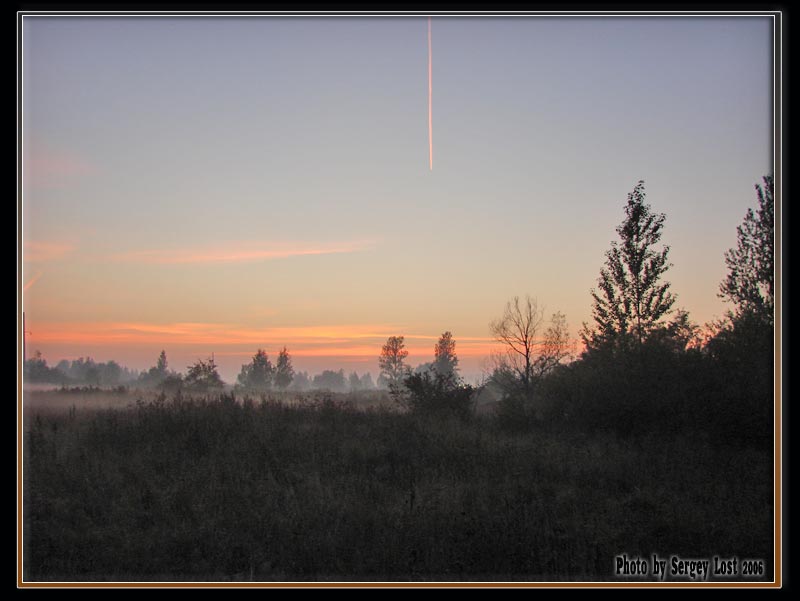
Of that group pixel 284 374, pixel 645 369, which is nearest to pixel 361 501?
pixel 645 369

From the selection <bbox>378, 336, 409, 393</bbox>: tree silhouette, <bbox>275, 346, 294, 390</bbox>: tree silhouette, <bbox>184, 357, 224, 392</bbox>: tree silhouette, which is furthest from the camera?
<bbox>275, 346, 294, 390</bbox>: tree silhouette

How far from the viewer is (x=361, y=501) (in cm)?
938

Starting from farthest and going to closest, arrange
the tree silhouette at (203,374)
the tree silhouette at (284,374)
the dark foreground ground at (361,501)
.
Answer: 1. the tree silhouette at (284,374)
2. the tree silhouette at (203,374)
3. the dark foreground ground at (361,501)

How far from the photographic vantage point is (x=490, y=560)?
7.70 metres

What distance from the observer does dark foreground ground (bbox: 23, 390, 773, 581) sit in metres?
7.75

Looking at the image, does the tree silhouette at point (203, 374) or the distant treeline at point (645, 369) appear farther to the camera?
the tree silhouette at point (203, 374)

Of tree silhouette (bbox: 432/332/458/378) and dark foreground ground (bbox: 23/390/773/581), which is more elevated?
tree silhouette (bbox: 432/332/458/378)

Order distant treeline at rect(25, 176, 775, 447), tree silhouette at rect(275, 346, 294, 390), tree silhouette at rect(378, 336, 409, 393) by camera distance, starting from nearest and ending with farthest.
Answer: distant treeline at rect(25, 176, 775, 447), tree silhouette at rect(378, 336, 409, 393), tree silhouette at rect(275, 346, 294, 390)

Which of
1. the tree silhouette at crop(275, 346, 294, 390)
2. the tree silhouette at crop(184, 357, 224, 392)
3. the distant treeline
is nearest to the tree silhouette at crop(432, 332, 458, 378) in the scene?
the distant treeline

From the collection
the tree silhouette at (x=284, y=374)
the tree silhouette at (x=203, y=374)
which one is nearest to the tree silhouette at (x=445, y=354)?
the tree silhouette at (x=203, y=374)

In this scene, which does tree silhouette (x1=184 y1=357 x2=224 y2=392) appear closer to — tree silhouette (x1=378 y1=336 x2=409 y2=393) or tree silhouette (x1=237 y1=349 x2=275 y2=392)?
tree silhouette (x1=378 y1=336 x2=409 y2=393)

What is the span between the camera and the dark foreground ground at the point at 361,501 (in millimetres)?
7754

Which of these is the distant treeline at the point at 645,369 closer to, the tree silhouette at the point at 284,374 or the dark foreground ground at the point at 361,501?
the dark foreground ground at the point at 361,501

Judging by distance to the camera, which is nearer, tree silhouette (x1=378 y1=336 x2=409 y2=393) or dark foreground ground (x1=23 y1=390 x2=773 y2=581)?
dark foreground ground (x1=23 y1=390 x2=773 y2=581)
